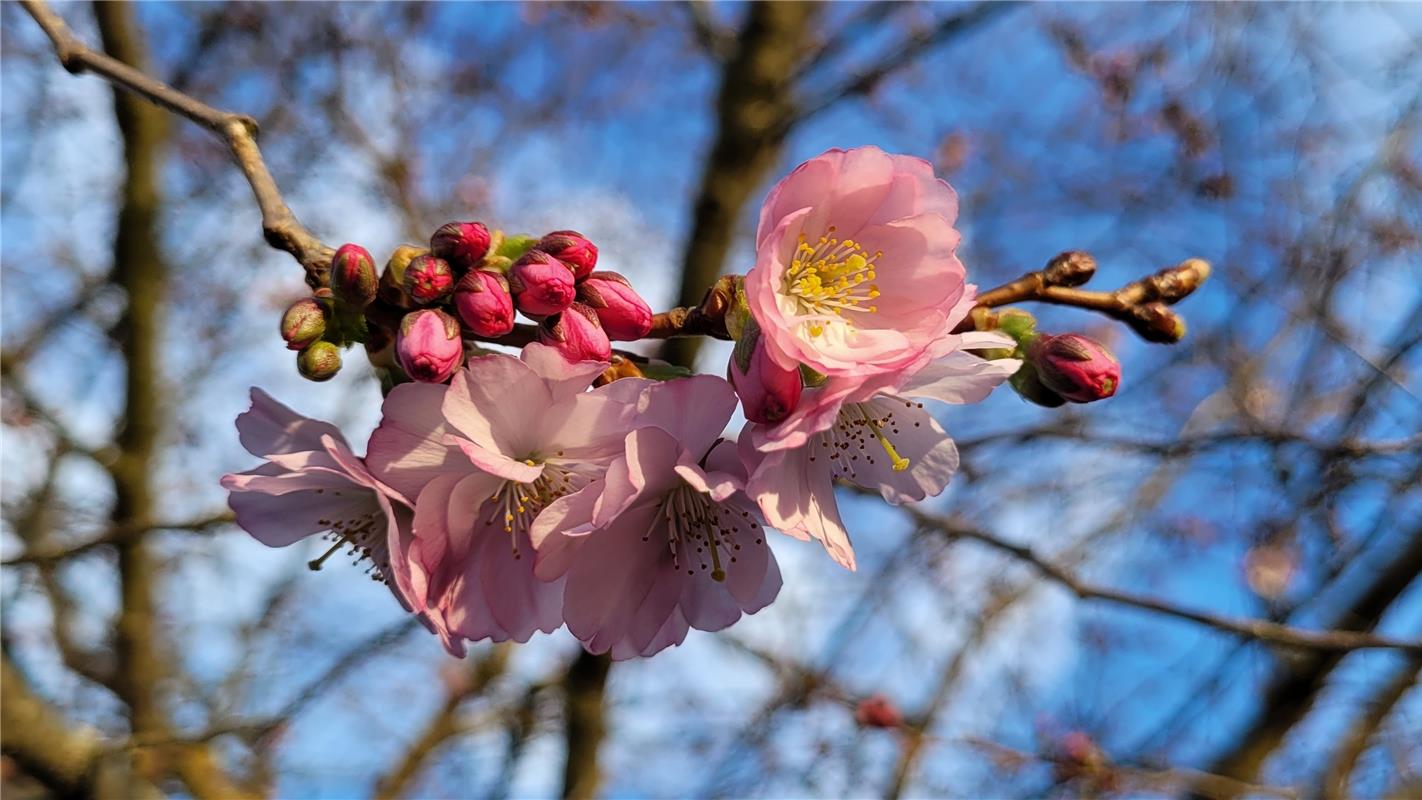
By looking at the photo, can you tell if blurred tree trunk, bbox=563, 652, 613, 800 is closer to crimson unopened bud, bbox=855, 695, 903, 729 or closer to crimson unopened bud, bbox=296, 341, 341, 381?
crimson unopened bud, bbox=855, 695, 903, 729

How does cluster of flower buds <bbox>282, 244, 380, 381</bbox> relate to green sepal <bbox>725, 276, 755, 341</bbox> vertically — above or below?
below

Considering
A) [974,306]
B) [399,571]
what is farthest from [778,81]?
[399,571]

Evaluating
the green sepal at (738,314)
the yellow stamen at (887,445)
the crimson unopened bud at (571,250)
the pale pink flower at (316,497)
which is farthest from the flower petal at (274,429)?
the yellow stamen at (887,445)

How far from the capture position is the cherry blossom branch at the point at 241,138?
1005 mm

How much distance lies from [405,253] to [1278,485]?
320 centimetres

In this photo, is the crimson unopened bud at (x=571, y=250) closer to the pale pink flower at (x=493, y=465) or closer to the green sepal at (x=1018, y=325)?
the pale pink flower at (x=493, y=465)

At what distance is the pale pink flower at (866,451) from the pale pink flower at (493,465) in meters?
0.19

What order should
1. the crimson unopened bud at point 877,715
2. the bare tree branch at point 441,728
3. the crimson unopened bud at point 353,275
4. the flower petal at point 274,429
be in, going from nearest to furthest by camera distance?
the crimson unopened bud at point 353,275, the flower petal at point 274,429, the crimson unopened bud at point 877,715, the bare tree branch at point 441,728

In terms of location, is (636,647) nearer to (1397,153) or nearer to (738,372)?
(738,372)

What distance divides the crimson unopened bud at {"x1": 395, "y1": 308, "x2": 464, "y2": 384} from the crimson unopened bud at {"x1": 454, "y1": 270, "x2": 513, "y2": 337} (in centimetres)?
2

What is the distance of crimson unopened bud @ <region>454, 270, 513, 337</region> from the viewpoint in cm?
100

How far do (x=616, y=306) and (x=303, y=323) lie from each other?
33 centimetres

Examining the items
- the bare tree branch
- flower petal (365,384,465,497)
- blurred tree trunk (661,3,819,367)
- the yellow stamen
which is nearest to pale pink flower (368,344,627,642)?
flower petal (365,384,465,497)

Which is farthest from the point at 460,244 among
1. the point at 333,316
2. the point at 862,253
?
the point at 862,253
